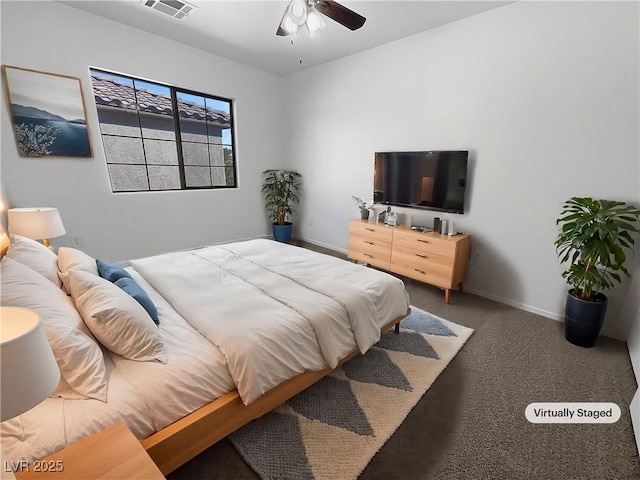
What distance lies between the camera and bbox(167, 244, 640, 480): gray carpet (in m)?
1.29

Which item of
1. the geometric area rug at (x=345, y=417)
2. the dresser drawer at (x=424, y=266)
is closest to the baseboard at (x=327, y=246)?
the dresser drawer at (x=424, y=266)

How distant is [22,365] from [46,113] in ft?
11.1

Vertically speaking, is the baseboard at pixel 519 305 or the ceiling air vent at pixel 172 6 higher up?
the ceiling air vent at pixel 172 6

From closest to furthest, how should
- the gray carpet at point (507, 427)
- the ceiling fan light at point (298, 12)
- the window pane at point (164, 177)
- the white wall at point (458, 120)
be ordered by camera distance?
1. the gray carpet at point (507, 427)
2. the ceiling fan light at point (298, 12)
3. the white wall at point (458, 120)
4. the window pane at point (164, 177)

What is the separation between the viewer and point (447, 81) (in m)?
2.96

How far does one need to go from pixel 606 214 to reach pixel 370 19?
2696 millimetres

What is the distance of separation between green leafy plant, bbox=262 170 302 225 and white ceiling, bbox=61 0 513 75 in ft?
5.56

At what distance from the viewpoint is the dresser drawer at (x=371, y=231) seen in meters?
3.26

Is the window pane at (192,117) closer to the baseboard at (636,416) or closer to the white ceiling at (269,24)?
the white ceiling at (269,24)

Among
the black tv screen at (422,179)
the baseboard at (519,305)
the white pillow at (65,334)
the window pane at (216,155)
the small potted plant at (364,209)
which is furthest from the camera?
the window pane at (216,155)

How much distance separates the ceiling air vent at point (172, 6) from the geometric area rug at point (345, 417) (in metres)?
3.52

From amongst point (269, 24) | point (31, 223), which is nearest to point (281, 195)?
point (269, 24)

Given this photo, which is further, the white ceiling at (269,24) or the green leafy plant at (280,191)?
the green leafy plant at (280,191)

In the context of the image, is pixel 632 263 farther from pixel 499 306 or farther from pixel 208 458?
pixel 208 458
